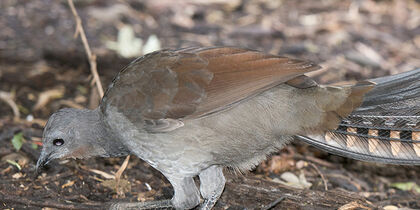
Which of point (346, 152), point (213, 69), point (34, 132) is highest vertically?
point (213, 69)

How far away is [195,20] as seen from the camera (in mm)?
8297

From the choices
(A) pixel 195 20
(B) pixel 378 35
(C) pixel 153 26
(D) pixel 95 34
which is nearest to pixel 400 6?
(B) pixel 378 35

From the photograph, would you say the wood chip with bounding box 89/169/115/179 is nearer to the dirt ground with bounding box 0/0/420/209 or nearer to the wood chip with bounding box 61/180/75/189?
the dirt ground with bounding box 0/0/420/209

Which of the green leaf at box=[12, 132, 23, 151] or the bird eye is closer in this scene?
the bird eye

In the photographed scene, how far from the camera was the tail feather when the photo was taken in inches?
159

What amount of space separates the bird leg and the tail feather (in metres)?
0.73

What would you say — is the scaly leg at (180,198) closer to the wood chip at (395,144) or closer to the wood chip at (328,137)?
the wood chip at (328,137)

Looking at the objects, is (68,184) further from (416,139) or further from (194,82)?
(416,139)

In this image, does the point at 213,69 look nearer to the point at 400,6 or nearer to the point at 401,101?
the point at 401,101

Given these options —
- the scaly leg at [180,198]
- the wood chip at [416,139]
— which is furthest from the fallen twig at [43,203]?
the wood chip at [416,139]

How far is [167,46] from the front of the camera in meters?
7.39

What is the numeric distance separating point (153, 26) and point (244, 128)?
172 inches

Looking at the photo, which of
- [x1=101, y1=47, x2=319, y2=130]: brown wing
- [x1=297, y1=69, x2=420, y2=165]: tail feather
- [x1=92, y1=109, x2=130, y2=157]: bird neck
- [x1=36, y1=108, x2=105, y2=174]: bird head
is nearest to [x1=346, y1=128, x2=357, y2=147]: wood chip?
[x1=297, y1=69, x2=420, y2=165]: tail feather

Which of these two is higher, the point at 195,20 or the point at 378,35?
the point at 378,35
